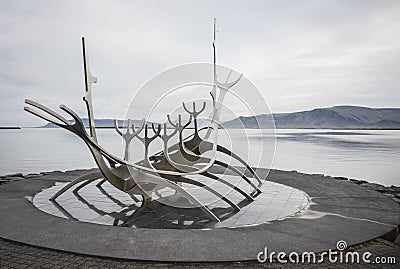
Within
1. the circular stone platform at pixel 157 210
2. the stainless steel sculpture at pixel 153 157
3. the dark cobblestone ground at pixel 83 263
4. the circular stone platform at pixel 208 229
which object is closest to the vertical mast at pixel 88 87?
the stainless steel sculpture at pixel 153 157

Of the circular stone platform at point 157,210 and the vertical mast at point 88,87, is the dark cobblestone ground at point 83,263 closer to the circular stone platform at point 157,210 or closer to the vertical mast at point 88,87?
the circular stone platform at point 157,210

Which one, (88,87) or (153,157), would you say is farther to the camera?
(153,157)

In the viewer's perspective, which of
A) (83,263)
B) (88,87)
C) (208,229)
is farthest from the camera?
(88,87)

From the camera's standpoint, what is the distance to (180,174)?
5.73m

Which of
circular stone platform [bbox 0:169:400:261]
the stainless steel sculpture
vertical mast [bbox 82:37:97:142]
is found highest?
vertical mast [bbox 82:37:97:142]

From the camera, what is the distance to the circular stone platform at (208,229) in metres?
3.95

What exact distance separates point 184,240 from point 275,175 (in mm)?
Answer: 5809

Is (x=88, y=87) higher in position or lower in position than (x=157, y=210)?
higher

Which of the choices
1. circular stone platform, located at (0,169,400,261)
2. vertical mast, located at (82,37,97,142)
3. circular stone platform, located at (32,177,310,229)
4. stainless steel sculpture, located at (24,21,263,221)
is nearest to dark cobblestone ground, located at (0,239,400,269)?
circular stone platform, located at (0,169,400,261)

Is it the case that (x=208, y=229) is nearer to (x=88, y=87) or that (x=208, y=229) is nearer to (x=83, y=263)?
(x=83, y=263)

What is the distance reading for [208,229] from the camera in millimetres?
4672

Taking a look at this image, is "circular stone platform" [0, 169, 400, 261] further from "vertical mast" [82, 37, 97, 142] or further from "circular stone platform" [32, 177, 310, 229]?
"vertical mast" [82, 37, 97, 142]

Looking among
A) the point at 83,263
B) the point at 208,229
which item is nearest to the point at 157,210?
the point at 208,229

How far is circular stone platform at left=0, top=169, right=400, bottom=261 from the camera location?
3.95 meters
